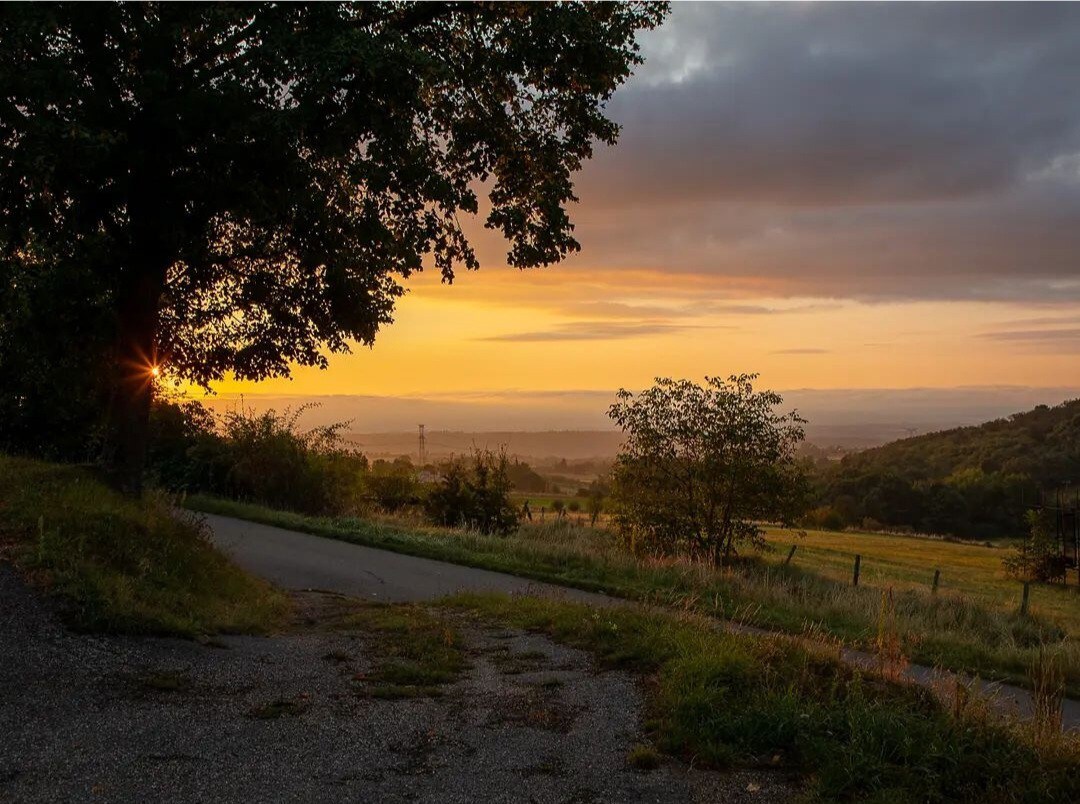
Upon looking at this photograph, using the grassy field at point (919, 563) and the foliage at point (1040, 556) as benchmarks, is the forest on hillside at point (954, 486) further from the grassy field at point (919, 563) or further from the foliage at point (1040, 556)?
the foliage at point (1040, 556)

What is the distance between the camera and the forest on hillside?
282 ft

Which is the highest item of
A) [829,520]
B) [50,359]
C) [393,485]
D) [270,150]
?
[270,150]

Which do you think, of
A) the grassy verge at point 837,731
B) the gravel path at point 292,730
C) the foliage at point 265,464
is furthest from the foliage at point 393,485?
the grassy verge at point 837,731

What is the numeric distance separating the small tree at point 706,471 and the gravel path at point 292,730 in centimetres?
1545

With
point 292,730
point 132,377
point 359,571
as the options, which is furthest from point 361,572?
point 292,730

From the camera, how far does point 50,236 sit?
11.5 metres

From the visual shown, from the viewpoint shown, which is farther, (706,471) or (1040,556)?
(1040,556)

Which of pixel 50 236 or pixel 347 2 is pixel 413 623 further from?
pixel 347 2

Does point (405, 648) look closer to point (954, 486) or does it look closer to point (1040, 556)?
point (1040, 556)

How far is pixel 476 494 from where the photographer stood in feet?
89.8

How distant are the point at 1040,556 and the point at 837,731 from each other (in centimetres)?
5033

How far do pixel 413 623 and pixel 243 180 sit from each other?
576cm

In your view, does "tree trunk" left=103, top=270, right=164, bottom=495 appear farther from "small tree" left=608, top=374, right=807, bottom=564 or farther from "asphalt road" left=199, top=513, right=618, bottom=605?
"small tree" left=608, top=374, right=807, bottom=564

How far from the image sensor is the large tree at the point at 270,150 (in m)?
10.5
